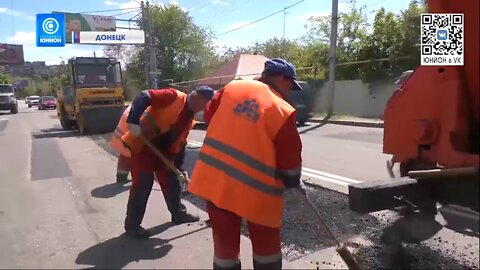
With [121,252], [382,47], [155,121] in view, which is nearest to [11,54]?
[382,47]

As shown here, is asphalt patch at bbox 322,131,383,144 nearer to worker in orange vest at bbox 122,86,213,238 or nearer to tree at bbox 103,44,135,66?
worker in orange vest at bbox 122,86,213,238

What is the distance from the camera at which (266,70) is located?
2789 mm

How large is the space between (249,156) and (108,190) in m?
4.42

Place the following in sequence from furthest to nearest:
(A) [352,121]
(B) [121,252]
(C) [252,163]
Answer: (A) [352,121] → (B) [121,252] → (C) [252,163]

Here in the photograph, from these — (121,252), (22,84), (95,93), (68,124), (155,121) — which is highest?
(22,84)

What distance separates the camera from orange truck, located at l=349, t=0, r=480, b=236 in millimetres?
2465

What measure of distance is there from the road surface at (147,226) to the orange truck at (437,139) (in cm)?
71

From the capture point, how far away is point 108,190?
645 cm

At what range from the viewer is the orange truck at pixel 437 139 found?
8.09ft

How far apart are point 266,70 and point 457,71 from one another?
1095 mm

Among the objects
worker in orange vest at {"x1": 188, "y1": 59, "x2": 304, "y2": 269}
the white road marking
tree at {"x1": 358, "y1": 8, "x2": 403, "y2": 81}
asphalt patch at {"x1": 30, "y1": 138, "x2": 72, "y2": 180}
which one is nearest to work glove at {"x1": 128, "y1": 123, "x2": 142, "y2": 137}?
worker in orange vest at {"x1": 188, "y1": 59, "x2": 304, "y2": 269}

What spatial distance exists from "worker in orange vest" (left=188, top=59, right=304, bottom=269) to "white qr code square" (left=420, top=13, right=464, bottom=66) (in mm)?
841

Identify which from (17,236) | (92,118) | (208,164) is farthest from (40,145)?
(208,164)

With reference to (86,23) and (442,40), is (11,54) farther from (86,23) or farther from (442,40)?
(442,40)
